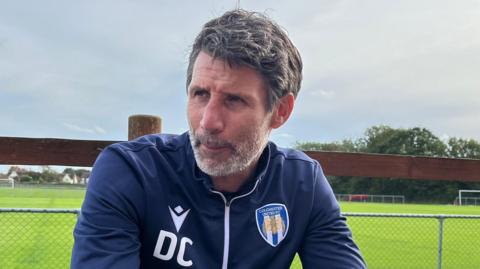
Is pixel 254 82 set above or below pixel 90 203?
above

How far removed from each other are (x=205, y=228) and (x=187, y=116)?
354 mm

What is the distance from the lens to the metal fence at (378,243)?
26.2ft

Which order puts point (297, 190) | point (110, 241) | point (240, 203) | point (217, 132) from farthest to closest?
point (297, 190)
point (240, 203)
point (217, 132)
point (110, 241)

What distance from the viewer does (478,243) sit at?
12109 mm

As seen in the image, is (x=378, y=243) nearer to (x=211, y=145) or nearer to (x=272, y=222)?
(x=272, y=222)

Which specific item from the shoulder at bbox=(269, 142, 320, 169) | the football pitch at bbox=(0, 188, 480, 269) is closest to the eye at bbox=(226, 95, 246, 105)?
the shoulder at bbox=(269, 142, 320, 169)

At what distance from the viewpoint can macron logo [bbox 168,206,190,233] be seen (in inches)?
58.2

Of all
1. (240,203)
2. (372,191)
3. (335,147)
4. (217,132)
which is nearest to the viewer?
(217,132)

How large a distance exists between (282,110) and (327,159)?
1.82 m

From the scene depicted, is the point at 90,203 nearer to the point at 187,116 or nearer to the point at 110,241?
the point at 110,241

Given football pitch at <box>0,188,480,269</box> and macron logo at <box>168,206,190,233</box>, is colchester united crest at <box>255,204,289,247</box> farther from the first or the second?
football pitch at <box>0,188,480,269</box>

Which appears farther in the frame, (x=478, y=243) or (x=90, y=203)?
(x=478, y=243)

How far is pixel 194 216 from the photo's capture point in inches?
59.2

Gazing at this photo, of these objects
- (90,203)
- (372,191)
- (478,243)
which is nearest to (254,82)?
(90,203)
